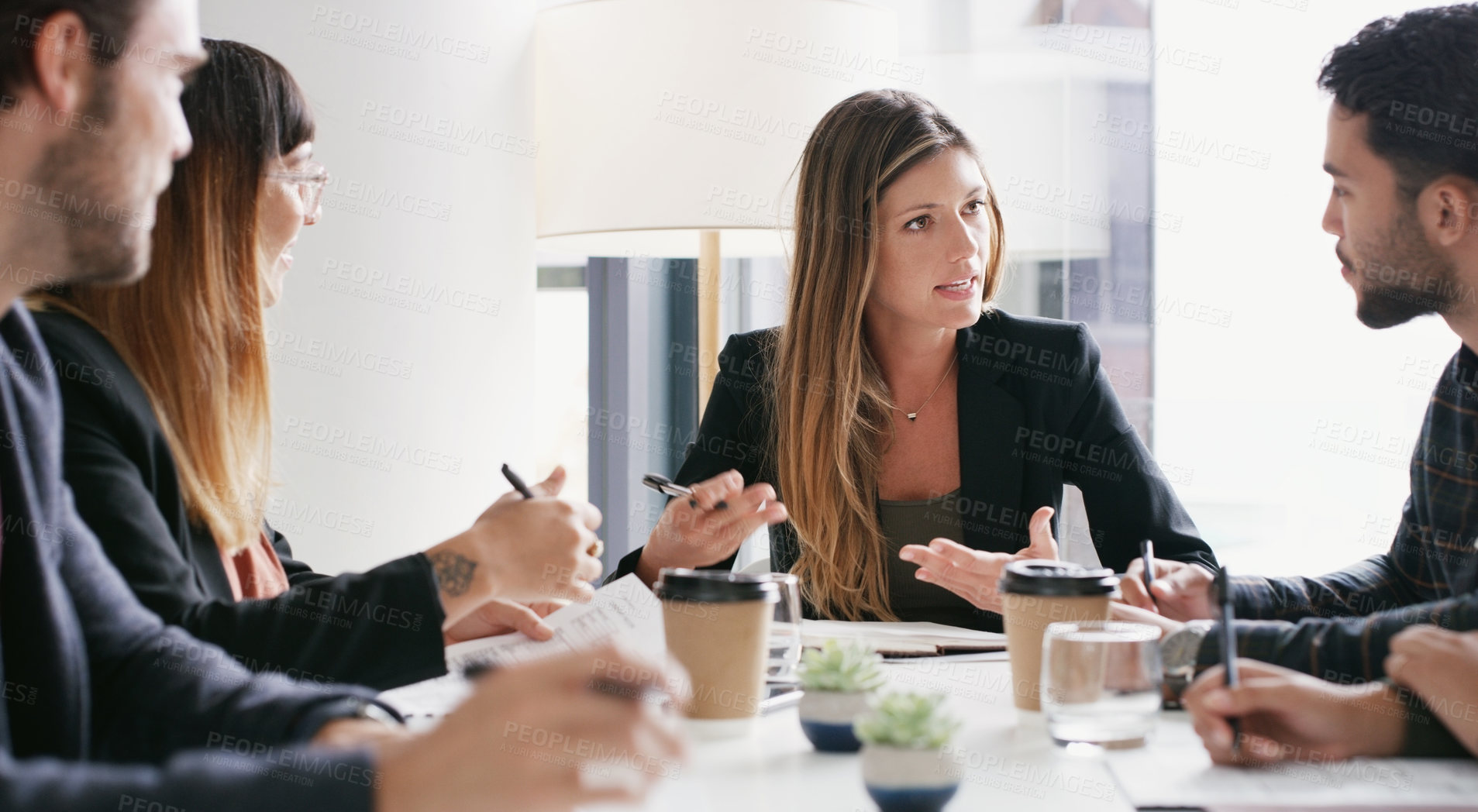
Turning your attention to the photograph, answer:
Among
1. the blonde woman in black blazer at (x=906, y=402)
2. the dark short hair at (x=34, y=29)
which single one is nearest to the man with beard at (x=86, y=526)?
the dark short hair at (x=34, y=29)

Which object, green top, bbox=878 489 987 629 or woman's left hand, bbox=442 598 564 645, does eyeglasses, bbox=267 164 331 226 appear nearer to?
woman's left hand, bbox=442 598 564 645

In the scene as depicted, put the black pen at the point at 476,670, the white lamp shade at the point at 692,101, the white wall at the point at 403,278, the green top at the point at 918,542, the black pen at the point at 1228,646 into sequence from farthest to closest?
the white lamp shade at the point at 692,101, the white wall at the point at 403,278, the green top at the point at 918,542, the black pen at the point at 1228,646, the black pen at the point at 476,670

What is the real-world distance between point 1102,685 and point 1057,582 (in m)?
0.16

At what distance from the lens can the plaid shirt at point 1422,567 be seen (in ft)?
3.95

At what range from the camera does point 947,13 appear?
3.32 metres

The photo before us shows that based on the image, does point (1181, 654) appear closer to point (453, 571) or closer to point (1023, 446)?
point (453, 571)

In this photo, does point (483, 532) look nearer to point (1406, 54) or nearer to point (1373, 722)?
point (1373, 722)

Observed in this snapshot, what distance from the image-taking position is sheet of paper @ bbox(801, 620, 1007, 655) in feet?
4.84

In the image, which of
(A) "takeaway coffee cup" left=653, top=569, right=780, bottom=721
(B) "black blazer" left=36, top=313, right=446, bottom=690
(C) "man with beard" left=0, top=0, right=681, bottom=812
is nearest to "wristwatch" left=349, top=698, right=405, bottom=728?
(C) "man with beard" left=0, top=0, right=681, bottom=812

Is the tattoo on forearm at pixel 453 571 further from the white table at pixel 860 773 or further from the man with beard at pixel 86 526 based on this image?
the white table at pixel 860 773

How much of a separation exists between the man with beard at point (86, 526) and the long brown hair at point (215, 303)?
213mm

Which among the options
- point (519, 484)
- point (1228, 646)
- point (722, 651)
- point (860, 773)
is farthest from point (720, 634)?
point (1228, 646)

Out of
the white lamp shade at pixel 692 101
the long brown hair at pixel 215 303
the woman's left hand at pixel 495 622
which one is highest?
the white lamp shade at pixel 692 101

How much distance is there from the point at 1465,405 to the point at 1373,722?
69 cm
